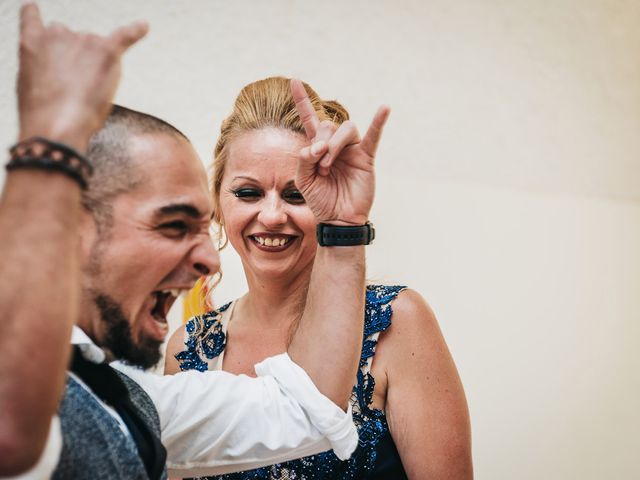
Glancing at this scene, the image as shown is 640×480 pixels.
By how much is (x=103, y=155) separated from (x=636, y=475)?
2.86m

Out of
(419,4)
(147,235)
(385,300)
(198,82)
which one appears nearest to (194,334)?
(385,300)

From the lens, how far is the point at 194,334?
5.70ft

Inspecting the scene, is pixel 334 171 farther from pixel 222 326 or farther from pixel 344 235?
pixel 222 326

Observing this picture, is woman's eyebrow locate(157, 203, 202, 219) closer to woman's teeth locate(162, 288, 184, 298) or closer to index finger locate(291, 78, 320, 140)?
woman's teeth locate(162, 288, 184, 298)

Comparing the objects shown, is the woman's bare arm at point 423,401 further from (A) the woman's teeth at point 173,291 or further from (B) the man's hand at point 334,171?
(A) the woman's teeth at point 173,291

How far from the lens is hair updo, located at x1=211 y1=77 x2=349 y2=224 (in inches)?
62.8

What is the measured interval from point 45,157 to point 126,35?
0.54 feet

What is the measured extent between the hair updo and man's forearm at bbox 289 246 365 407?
559mm

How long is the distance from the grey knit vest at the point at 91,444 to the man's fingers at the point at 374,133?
644 millimetres

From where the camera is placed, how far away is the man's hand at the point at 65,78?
560 mm

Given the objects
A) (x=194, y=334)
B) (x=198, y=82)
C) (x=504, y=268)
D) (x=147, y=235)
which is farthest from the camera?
(x=504, y=268)

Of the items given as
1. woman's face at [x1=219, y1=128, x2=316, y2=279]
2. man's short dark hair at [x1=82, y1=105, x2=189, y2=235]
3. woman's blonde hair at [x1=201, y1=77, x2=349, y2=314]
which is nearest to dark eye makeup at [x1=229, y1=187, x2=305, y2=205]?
woman's face at [x1=219, y1=128, x2=316, y2=279]

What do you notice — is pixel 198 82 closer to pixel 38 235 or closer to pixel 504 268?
pixel 504 268

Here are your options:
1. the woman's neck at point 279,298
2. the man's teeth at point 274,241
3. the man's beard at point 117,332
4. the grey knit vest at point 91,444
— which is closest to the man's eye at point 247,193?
the man's teeth at point 274,241
